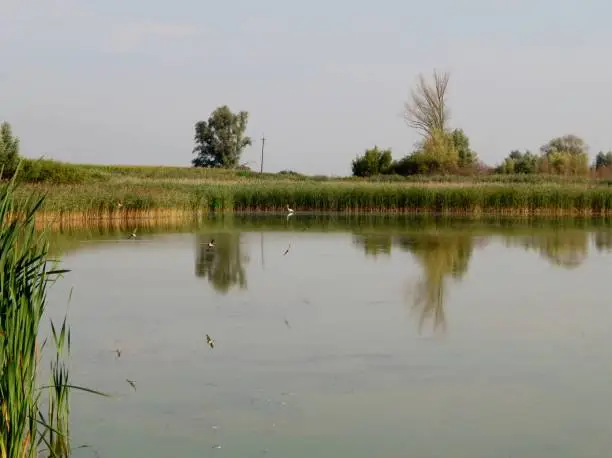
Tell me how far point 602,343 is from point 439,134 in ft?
95.4

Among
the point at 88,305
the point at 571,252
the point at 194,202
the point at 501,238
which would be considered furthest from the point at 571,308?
the point at 194,202

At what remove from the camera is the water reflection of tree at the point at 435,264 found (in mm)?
7301

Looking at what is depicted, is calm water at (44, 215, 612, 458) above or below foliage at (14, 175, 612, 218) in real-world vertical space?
below

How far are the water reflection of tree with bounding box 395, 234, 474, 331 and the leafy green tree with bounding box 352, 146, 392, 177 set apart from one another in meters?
20.0

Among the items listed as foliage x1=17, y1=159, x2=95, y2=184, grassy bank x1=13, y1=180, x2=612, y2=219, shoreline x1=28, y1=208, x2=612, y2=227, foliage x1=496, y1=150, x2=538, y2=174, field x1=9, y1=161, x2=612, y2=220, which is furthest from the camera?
foliage x1=496, y1=150, x2=538, y2=174

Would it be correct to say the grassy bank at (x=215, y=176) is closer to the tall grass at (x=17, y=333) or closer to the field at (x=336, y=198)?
the field at (x=336, y=198)

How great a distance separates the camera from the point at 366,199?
74.8 ft

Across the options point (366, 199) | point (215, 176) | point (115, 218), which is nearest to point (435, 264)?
point (115, 218)

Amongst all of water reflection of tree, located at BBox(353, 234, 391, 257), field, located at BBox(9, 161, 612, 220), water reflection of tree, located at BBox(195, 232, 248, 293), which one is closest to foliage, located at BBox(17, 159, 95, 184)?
field, located at BBox(9, 161, 612, 220)

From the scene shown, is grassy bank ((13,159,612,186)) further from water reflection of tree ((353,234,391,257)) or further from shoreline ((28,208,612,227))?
water reflection of tree ((353,234,391,257))

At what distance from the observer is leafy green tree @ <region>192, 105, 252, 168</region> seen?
161 feet

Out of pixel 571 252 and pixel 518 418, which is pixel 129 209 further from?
pixel 518 418

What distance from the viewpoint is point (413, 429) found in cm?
405

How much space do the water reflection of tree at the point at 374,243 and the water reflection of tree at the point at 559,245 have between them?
1.89 m
